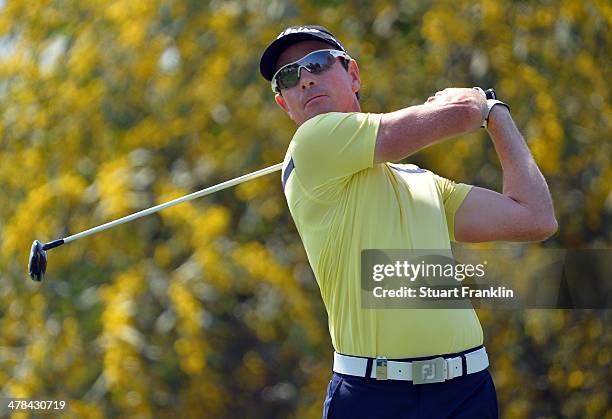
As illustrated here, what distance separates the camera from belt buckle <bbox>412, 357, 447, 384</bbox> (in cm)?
230

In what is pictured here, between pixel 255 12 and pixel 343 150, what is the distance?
9.83 feet

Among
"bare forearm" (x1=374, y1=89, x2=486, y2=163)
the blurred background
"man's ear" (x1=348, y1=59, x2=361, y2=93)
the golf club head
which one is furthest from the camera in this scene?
the blurred background

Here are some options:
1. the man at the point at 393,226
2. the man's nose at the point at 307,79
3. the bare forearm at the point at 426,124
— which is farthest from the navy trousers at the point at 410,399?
the man's nose at the point at 307,79

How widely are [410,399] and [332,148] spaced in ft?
1.76

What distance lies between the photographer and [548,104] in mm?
5023

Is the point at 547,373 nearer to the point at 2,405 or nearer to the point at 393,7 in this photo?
the point at 393,7

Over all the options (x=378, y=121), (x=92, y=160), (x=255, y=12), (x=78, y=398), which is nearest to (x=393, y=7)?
(x=255, y=12)

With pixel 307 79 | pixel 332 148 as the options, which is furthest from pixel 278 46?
pixel 332 148

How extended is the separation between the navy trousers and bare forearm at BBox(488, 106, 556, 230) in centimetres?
37

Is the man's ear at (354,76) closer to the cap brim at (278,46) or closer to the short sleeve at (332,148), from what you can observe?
the cap brim at (278,46)

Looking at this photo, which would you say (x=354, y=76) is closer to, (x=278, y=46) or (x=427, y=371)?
(x=278, y=46)

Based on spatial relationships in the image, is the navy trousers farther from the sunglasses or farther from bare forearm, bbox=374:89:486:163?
the sunglasses

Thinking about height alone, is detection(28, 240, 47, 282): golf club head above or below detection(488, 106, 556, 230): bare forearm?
above

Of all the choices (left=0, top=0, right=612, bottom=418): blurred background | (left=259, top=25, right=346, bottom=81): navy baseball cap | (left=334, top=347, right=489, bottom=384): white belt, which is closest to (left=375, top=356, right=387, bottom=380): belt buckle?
(left=334, top=347, right=489, bottom=384): white belt
